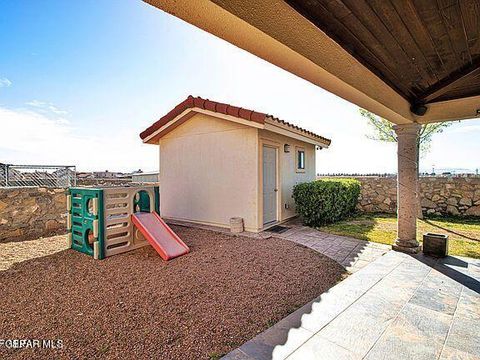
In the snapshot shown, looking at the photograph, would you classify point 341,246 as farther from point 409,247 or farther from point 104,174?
point 104,174

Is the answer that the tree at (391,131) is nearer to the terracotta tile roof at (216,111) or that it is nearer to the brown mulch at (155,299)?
the terracotta tile roof at (216,111)

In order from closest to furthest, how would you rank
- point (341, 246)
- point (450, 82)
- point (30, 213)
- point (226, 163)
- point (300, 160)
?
1. point (450, 82)
2. point (341, 246)
3. point (30, 213)
4. point (226, 163)
5. point (300, 160)

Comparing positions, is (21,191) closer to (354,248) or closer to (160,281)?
(160,281)

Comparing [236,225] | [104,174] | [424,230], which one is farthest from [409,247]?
[104,174]

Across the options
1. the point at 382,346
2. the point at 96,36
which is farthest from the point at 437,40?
the point at 96,36

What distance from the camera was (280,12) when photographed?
1.65 meters

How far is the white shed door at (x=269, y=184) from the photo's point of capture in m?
7.10

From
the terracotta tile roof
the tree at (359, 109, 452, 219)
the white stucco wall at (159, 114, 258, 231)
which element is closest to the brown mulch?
the white stucco wall at (159, 114, 258, 231)

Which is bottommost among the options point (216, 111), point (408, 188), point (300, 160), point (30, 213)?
point (30, 213)

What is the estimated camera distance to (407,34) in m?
2.39

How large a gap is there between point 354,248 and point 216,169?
444 cm

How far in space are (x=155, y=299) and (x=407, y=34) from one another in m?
4.33

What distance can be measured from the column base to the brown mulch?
5.92ft

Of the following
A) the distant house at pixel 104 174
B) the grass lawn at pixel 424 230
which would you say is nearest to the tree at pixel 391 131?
the grass lawn at pixel 424 230
